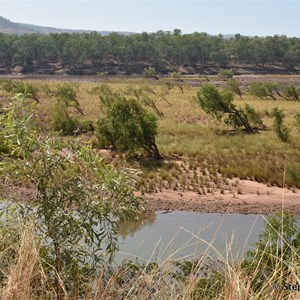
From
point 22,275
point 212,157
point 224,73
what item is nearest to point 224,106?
point 212,157

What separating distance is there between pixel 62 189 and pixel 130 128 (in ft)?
61.4

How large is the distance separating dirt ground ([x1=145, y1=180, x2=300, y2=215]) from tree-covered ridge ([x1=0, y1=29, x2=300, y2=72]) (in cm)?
9423

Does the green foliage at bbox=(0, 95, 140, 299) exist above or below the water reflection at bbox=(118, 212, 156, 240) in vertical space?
above

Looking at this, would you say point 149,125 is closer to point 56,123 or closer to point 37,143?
point 56,123

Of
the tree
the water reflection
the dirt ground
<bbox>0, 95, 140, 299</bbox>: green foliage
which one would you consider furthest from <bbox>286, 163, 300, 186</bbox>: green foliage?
<bbox>0, 95, 140, 299</bbox>: green foliage

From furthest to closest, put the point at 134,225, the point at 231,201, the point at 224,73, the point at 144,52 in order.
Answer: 1. the point at 144,52
2. the point at 224,73
3. the point at 231,201
4. the point at 134,225

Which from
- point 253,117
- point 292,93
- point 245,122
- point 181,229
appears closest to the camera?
point 181,229

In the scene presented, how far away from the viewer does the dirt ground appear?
57.7 feet

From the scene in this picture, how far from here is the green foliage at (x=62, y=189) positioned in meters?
5.21

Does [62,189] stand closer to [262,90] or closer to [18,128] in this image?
[18,128]

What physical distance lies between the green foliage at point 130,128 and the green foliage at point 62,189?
59.2 ft

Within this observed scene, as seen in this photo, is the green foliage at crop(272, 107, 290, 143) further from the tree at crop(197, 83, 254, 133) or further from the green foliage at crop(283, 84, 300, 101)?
the green foliage at crop(283, 84, 300, 101)

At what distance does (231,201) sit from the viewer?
18031 mm

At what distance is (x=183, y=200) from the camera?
18375 millimetres
